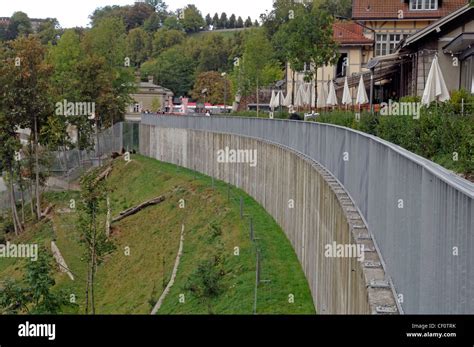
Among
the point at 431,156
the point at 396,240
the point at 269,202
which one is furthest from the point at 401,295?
the point at 269,202

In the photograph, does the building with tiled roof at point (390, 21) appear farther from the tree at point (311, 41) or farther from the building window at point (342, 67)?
the tree at point (311, 41)

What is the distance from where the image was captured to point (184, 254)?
31906 millimetres

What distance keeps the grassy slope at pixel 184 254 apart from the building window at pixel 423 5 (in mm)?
21167

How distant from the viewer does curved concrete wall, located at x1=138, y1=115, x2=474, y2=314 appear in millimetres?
5559

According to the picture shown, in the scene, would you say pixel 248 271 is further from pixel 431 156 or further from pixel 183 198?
pixel 183 198

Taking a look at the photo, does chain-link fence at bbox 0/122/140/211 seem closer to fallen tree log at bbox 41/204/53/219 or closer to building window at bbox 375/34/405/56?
fallen tree log at bbox 41/204/53/219

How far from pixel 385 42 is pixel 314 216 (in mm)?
48989

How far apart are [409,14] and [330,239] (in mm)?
49406

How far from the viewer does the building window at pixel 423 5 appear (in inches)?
2397

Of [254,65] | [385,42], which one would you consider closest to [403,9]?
[385,42]

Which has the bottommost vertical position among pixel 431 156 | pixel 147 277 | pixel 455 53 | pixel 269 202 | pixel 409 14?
pixel 147 277

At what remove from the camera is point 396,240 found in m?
8.54

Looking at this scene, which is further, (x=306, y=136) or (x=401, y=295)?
(x=306, y=136)

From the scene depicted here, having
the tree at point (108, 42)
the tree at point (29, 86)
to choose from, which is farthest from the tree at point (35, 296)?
the tree at point (108, 42)
